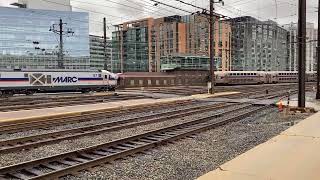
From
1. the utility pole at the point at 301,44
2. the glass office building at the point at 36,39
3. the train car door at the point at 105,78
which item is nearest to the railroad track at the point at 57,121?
the utility pole at the point at 301,44

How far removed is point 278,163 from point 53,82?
120 feet

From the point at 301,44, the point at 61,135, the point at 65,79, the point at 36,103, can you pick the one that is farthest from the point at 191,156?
the point at 65,79

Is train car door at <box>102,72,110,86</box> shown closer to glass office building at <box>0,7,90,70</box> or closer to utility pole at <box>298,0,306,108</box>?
utility pole at <box>298,0,306,108</box>

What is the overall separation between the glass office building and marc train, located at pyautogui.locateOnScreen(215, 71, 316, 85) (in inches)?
1357

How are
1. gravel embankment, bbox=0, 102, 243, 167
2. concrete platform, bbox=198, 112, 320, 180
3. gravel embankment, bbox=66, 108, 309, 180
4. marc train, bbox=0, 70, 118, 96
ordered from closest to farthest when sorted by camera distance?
concrete platform, bbox=198, 112, 320, 180
gravel embankment, bbox=66, 108, 309, 180
gravel embankment, bbox=0, 102, 243, 167
marc train, bbox=0, 70, 118, 96

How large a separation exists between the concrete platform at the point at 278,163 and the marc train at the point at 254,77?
183 ft

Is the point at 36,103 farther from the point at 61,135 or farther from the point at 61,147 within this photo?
the point at 61,147

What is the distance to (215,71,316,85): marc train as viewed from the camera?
67750 millimetres

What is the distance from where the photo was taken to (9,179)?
8.27 m

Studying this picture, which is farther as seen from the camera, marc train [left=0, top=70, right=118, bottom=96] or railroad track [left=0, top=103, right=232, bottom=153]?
marc train [left=0, top=70, right=118, bottom=96]

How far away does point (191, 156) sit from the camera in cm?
1095

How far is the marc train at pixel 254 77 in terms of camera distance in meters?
67.8

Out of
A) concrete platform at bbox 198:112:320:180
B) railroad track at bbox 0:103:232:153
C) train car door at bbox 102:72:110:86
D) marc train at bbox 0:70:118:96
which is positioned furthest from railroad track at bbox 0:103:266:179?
train car door at bbox 102:72:110:86

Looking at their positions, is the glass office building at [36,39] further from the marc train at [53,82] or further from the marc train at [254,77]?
the marc train at [53,82]
